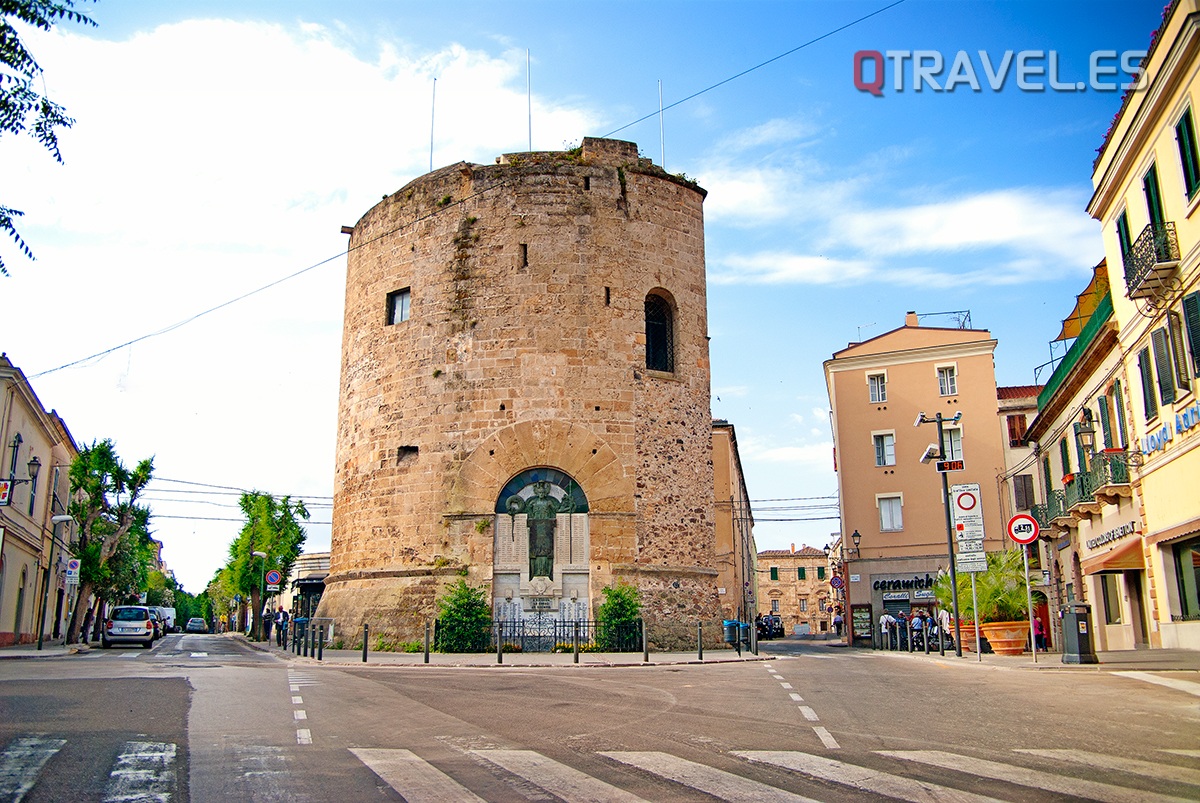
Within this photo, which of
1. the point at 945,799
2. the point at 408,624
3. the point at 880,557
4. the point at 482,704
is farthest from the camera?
the point at 880,557

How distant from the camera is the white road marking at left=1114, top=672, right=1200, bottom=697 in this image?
435 inches

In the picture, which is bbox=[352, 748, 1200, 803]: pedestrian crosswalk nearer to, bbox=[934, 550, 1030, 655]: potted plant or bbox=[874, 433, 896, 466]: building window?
bbox=[934, 550, 1030, 655]: potted plant

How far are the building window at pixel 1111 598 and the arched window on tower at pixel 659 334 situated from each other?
11537mm

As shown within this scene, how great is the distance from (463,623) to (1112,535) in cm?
1419

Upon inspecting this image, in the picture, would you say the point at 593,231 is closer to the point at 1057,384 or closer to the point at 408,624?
the point at 408,624

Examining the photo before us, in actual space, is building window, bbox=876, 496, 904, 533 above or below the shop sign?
above

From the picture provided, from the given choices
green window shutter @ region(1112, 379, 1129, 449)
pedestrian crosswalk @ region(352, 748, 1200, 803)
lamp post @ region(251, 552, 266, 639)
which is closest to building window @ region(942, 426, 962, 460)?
green window shutter @ region(1112, 379, 1129, 449)

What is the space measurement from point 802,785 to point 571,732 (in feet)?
8.90

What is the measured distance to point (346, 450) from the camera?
86.7ft

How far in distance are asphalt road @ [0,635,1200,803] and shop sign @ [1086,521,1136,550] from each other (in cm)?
835

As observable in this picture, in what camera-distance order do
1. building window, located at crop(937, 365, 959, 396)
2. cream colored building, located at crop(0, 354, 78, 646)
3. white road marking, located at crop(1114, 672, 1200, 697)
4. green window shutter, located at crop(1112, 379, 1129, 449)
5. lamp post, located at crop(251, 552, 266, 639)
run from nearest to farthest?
white road marking, located at crop(1114, 672, 1200, 697) < green window shutter, located at crop(1112, 379, 1129, 449) < cream colored building, located at crop(0, 354, 78, 646) < building window, located at crop(937, 365, 959, 396) < lamp post, located at crop(251, 552, 266, 639)

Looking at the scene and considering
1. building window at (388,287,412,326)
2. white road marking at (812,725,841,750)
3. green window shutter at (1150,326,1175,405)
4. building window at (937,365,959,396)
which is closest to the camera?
white road marking at (812,725,841,750)

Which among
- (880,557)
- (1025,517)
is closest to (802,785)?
(1025,517)

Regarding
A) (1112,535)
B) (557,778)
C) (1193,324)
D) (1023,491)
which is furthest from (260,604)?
(557,778)
